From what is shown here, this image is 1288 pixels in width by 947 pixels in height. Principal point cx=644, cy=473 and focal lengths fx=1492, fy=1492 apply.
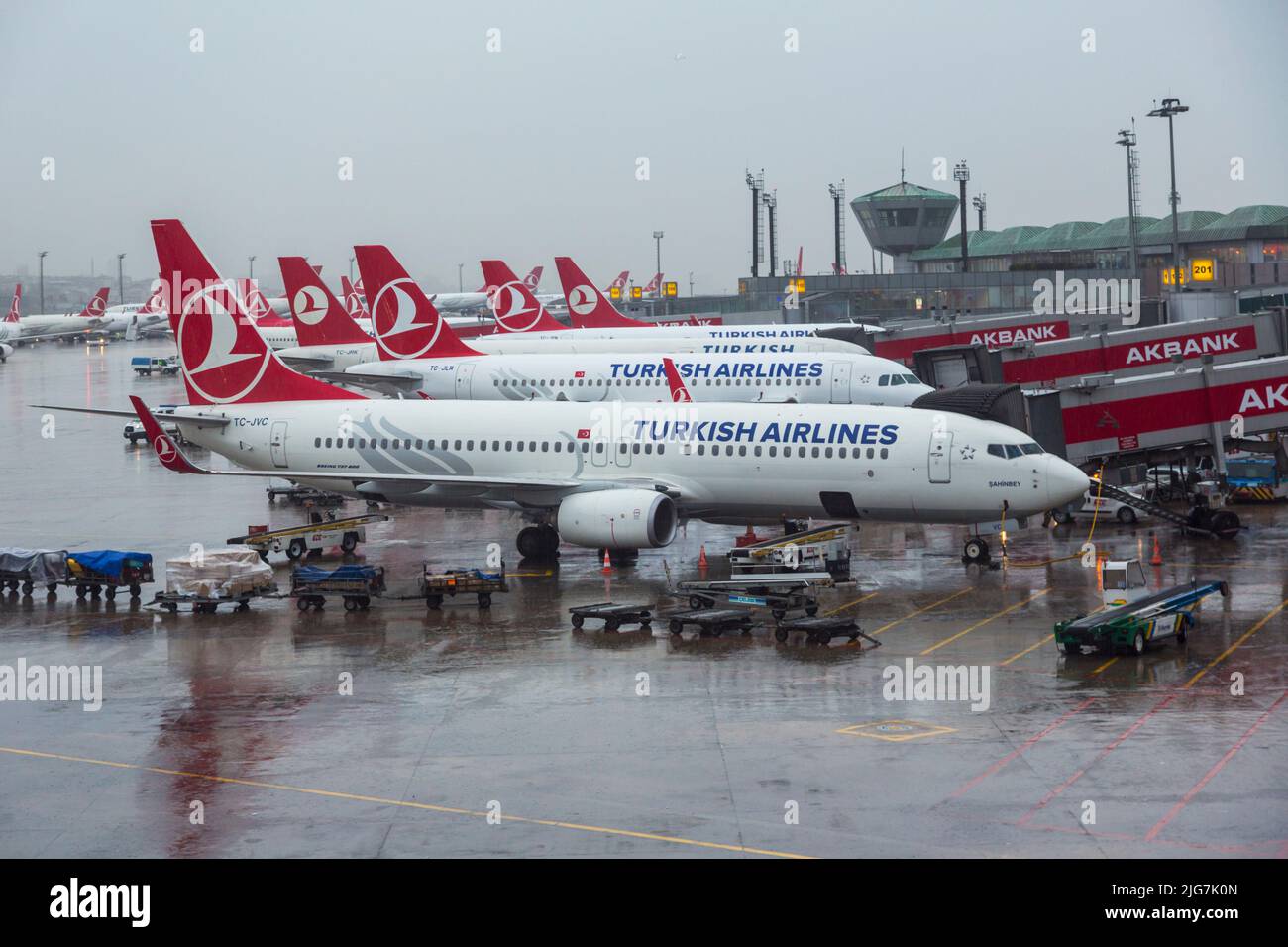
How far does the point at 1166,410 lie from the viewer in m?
45.6

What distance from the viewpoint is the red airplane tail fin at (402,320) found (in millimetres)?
65938

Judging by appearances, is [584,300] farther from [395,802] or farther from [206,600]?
[395,802]

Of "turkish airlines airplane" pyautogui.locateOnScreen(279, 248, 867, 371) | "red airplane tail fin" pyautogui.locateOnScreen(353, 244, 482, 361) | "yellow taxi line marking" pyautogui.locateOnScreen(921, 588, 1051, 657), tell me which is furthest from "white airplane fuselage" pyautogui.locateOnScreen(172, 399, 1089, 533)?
"turkish airlines airplane" pyautogui.locateOnScreen(279, 248, 867, 371)

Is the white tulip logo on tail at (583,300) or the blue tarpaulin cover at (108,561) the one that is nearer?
the blue tarpaulin cover at (108,561)

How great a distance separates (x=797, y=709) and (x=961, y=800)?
548 cm

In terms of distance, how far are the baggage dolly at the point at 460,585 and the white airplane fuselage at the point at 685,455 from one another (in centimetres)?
507

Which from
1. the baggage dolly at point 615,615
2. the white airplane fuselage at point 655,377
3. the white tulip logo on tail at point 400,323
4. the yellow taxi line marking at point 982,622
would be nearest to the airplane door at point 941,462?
the yellow taxi line marking at point 982,622

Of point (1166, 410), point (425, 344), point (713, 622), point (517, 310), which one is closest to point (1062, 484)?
point (1166, 410)

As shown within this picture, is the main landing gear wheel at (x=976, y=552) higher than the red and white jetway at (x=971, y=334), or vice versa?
the red and white jetway at (x=971, y=334)

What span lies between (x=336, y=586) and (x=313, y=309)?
150 feet

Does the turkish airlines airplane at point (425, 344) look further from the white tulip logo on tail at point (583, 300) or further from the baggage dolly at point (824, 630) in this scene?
the baggage dolly at point (824, 630)

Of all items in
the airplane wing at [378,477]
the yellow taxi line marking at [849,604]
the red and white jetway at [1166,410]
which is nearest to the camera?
the yellow taxi line marking at [849,604]
